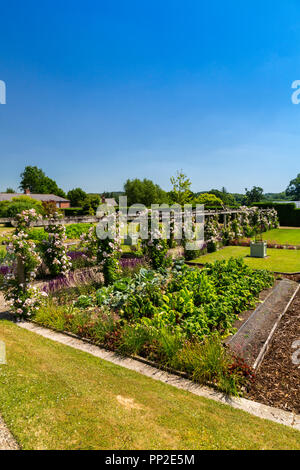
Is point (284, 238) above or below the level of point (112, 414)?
above

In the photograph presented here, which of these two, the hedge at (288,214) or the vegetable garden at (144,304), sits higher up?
the hedge at (288,214)

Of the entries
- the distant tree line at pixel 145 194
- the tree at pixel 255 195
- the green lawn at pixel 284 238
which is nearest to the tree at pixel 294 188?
the distant tree line at pixel 145 194

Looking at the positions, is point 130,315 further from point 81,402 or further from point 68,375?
point 81,402

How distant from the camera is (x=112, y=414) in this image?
3.03 m

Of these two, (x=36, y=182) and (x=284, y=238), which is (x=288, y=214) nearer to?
(x=284, y=238)

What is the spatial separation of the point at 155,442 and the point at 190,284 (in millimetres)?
4283

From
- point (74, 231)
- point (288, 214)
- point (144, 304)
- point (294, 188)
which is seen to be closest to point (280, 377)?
point (144, 304)

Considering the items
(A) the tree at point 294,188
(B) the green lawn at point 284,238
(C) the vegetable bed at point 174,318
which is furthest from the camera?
(A) the tree at point 294,188

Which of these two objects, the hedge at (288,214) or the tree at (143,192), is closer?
the hedge at (288,214)

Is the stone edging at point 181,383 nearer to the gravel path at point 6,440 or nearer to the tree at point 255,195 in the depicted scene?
the gravel path at point 6,440

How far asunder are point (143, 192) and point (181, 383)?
45.4 metres

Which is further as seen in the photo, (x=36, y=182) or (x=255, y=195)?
(x=36, y=182)

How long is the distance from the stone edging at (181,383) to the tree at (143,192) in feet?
140

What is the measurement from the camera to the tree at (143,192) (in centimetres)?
4809
